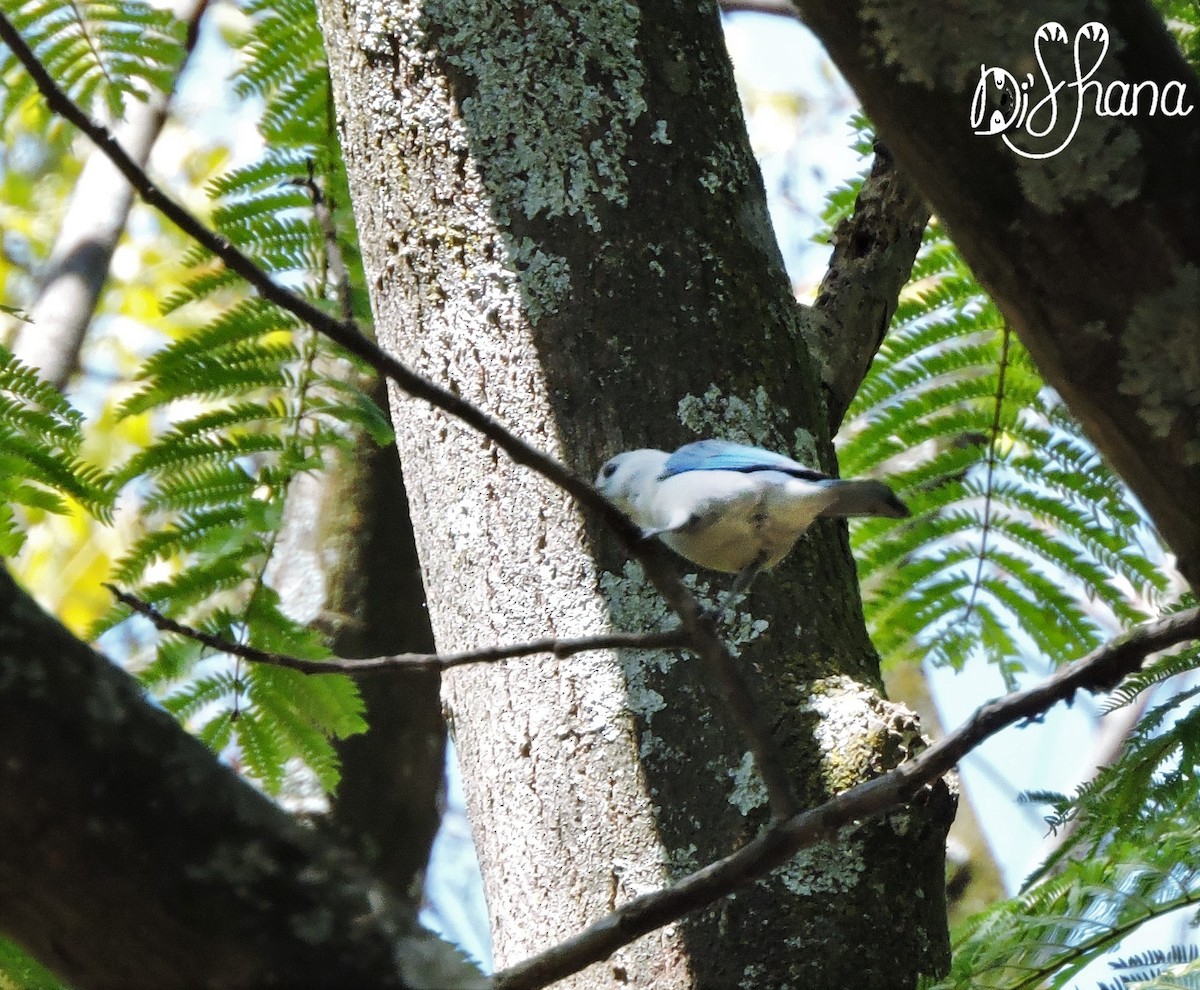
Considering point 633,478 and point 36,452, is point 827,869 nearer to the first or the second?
point 633,478

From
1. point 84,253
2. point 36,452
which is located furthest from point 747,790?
point 84,253

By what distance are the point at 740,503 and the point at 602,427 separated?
1.41 ft

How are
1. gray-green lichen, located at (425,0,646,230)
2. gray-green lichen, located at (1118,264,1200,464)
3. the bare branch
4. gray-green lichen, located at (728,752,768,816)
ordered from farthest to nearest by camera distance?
the bare branch → gray-green lichen, located at (425,0,646,230) → gray-green lichen, located at (728,752,768,816) → gray-green lichen, located at (1118,264,1200,464)

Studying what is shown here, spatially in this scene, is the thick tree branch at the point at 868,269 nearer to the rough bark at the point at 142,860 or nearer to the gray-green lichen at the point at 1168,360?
the gray-green lichen at the point at 1168,360

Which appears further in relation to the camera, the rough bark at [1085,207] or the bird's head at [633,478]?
the bird's head at [633,478]

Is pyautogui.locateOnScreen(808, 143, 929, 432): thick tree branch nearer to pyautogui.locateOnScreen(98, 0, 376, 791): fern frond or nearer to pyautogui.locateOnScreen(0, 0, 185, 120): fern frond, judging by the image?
pyautogui.locateOnScreen(98, 0, 376, 791): fern frond

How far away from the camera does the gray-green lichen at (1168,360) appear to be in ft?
3.40

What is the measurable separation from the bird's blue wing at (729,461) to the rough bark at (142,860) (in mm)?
984

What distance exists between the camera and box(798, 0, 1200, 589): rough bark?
41.1 inches

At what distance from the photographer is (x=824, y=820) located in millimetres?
1386

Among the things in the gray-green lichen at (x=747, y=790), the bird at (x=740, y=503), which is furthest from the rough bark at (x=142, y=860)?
the gray-green lichen at (x=747, y=790)

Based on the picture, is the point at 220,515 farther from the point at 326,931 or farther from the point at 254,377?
the point at 326,931

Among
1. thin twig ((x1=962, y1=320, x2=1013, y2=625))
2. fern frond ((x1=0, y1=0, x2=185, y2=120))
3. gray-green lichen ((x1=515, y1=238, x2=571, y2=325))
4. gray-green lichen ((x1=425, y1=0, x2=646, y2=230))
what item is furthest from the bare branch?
thin twig ((x1=962, y1=320, x2=1013, y2=625))

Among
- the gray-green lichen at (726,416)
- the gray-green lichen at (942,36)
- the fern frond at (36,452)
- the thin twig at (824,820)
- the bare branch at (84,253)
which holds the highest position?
the bare branch at (84,253)
